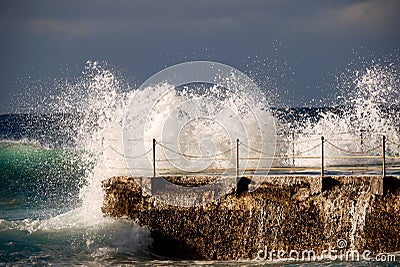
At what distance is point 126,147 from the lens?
20219 millimetres

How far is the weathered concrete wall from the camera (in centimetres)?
1393

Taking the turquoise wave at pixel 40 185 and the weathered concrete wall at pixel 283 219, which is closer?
the weathered concrete wall at pixel 283 219

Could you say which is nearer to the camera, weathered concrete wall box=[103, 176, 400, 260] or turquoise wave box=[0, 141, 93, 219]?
weathered concrete wall box=[103, 176, 400, 260]

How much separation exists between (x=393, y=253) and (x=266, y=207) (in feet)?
7.93

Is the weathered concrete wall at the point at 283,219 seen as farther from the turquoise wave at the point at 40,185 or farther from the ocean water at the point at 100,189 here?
the turquoise wave at the point at 40,185

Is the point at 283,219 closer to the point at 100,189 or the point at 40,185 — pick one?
the point at 100,189

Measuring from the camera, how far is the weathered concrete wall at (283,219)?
13.9 m

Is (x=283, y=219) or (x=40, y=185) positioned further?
(x=40, y=185)

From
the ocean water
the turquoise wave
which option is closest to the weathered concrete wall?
the ocean water

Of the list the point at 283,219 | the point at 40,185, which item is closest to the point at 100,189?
the point at 283,219

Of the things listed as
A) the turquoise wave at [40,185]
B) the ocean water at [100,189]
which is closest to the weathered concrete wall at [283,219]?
the ocean water at [100,189]

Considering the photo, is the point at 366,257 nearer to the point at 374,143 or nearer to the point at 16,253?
the point at 16,253

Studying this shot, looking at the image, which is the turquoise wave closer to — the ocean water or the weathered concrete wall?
the ocean water

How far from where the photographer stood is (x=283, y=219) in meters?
14.6
